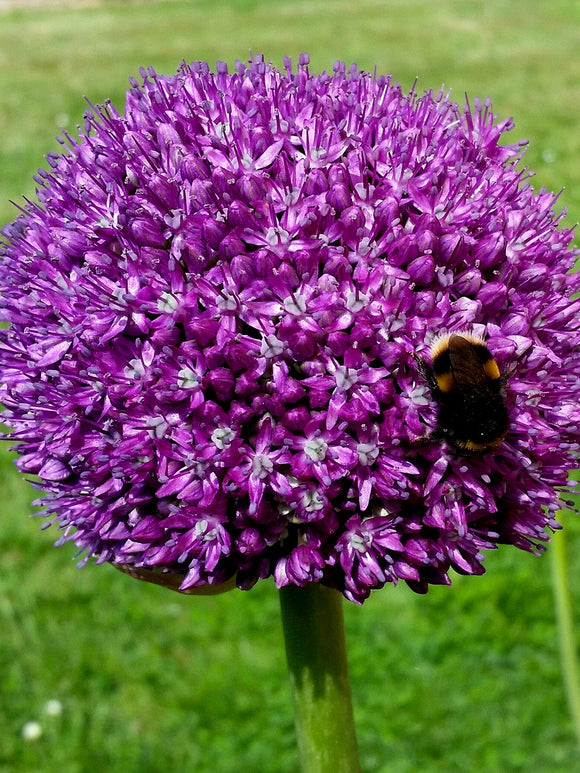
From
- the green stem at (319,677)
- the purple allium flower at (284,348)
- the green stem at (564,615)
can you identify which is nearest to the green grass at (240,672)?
the green stem at (564,615)

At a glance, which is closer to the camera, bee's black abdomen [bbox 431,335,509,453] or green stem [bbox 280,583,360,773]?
bee's black abdomen [bbox 431,335,509,453]

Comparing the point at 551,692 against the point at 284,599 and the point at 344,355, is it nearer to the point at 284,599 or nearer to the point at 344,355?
the point at 284,599

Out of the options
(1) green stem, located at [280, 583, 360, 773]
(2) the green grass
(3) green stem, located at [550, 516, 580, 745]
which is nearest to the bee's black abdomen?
(1) green stem, located at [280, 583, 360, 773]

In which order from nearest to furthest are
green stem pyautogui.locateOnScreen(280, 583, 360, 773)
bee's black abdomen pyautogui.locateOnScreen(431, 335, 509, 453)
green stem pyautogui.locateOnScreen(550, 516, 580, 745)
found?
bee's black abdomen pyautogui.locateOnScreen(431, 335, 509, 453)
green stem pyautogui.locateOnScreen(280, 583, 360, 773)
green stem pyautogui.locateOnScreen(550, 516, 580, 745)

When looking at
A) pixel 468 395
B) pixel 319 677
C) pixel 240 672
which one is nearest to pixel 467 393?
pixel 468 395

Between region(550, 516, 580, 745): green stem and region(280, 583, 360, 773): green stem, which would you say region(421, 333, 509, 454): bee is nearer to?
region(280, 583, 360, 773): green stem

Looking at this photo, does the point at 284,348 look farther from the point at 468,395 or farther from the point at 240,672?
the point at 240,672

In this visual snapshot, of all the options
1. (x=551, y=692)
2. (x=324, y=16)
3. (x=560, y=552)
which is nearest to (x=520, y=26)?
(x=324, y=16)
